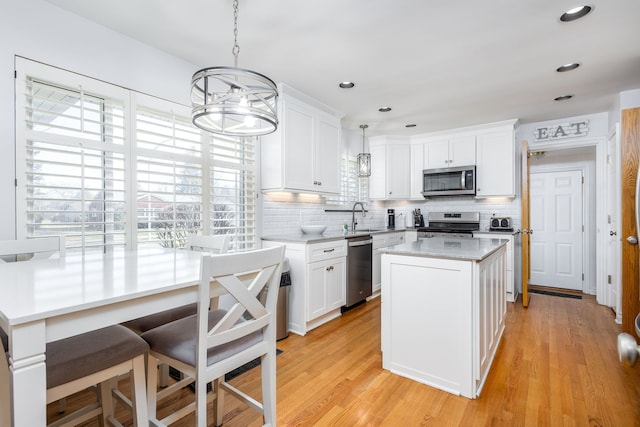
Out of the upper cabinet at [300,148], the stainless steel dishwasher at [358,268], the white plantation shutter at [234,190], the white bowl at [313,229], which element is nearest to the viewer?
the white plantation shutter at [234,190]

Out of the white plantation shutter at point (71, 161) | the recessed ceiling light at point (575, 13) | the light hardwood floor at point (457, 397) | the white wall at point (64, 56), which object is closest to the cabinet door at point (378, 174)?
the light hardwood floor at point (457, 397)

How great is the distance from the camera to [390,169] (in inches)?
195

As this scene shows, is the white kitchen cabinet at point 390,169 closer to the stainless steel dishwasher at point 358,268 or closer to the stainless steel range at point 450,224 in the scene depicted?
the stainless steel range at point 450,224

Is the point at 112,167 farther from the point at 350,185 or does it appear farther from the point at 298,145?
the point at 350,185

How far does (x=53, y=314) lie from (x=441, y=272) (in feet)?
6.49

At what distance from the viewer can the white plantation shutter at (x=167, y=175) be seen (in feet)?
7.82

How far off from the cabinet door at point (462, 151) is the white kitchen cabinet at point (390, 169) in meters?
0.68

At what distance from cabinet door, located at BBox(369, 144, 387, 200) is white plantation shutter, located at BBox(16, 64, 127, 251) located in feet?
11.9

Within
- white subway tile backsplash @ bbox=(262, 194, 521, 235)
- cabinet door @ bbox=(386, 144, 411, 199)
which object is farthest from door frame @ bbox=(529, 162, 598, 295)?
cabinet door @ bbox=(386, 144, 411, 199)

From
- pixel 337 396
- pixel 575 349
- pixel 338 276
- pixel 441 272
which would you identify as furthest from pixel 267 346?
pixel 575 349

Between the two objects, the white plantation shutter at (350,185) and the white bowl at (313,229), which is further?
the white plantation shutter at (350,185)

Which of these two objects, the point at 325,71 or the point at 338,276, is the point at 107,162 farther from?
the point at 338,276

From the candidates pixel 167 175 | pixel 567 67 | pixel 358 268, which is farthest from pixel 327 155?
pixel 567 67

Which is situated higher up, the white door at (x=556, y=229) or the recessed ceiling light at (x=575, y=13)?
the recessed ceiling light at (x=575, y=13)
